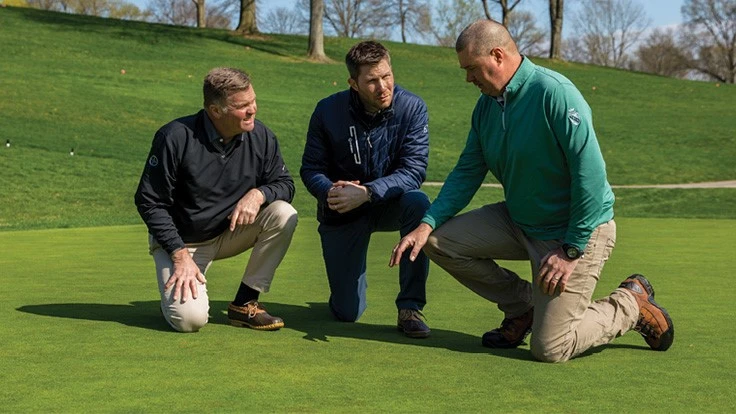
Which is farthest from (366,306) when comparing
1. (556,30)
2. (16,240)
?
(556,30)

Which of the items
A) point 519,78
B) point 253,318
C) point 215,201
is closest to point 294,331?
point 253,318

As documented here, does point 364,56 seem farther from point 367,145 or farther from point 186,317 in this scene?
point 186,317

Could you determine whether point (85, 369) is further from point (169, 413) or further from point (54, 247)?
point (54, 247)

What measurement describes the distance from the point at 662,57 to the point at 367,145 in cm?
7689

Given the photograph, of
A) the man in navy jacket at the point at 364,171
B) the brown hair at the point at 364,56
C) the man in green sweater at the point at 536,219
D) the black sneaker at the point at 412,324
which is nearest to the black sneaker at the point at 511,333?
the man in green sweater at the point at 536,219

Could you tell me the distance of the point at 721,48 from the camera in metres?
72.7

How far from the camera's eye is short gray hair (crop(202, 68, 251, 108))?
17.9 ft

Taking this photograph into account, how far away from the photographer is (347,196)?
18.9 feet

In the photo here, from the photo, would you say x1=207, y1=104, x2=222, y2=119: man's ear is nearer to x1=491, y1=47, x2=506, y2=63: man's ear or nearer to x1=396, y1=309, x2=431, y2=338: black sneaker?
x1=396, y1=309, x2=431, y2=338: black sneaker

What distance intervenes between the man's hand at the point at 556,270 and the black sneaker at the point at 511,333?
0.43 metres

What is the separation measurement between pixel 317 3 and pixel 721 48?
154 ft

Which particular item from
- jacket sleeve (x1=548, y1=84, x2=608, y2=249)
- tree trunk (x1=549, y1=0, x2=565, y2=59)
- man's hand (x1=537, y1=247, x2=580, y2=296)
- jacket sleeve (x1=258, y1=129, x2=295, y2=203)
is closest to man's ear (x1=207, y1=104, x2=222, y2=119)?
jacket sleeve (x1=258, y1=129, x2=295, y2=203)

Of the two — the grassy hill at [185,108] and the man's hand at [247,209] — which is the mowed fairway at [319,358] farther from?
the grassy hill at [185,108]

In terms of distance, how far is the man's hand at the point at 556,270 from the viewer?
189 inches
